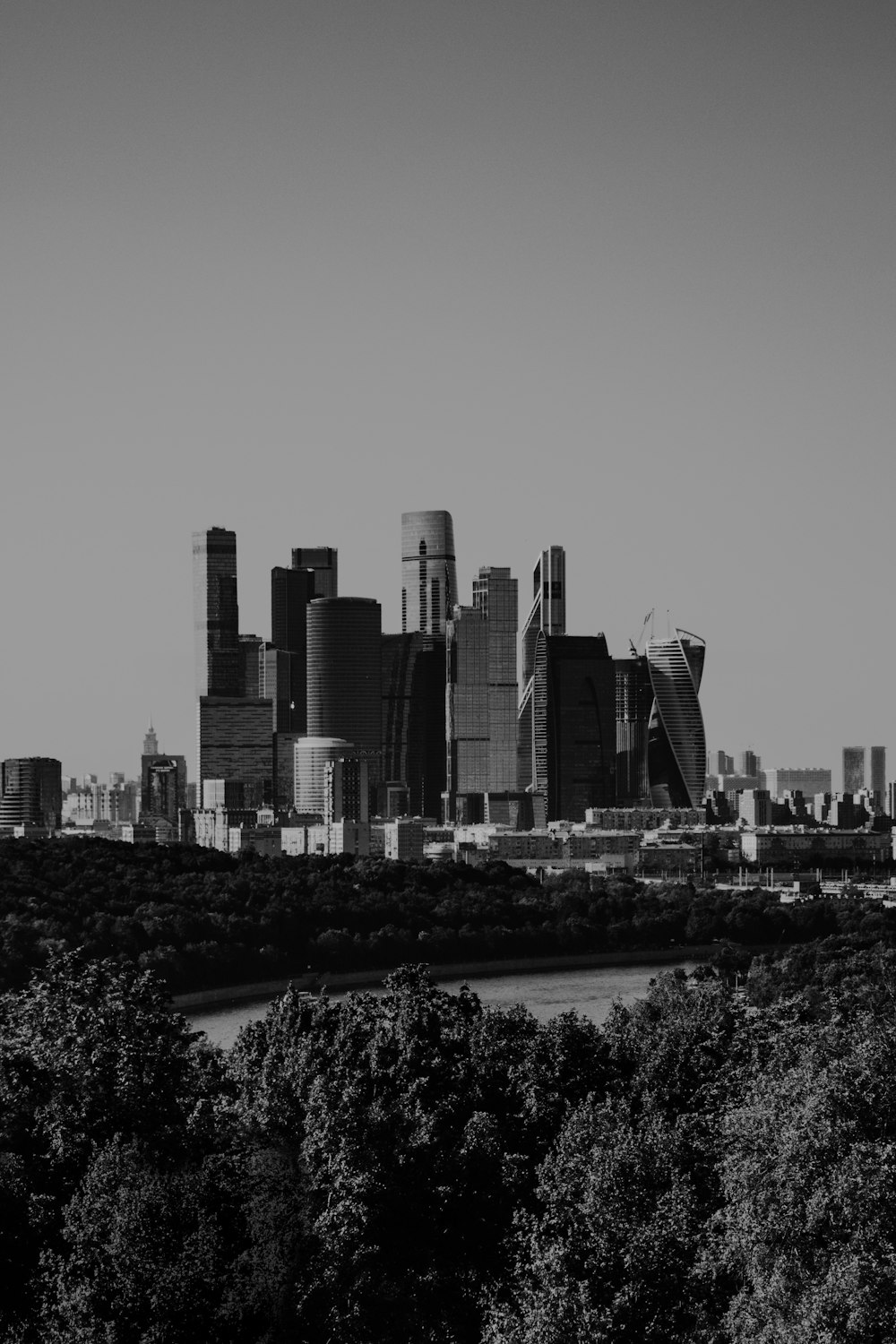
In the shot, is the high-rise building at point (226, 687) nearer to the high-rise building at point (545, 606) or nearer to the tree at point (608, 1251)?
the high-rise building at point (545, 606)

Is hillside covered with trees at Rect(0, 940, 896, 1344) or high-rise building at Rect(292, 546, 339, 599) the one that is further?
high-rise building at Rect(292, 546, 339, 599)

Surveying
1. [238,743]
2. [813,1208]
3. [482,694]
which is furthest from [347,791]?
[813,1208]

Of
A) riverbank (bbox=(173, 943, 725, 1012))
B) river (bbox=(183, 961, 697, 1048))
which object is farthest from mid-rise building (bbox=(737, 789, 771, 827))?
river (bbox=(183, 961, 697, 1048))

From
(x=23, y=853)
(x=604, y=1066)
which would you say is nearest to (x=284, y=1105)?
(x=604, y=1066)

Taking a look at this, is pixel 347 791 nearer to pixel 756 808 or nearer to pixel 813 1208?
pixel 756 808

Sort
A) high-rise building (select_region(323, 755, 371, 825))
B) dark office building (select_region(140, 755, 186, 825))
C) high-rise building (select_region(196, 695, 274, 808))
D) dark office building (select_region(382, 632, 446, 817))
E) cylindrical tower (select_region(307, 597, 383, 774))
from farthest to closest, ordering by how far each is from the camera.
A: high-rise building (select_region(196, 695, 274, 808)) < dark office building (select_region(140, 755, 186, 825)) < dark office building (select_region(382, 632, 446, 817)) < cylindrical tower (select_region(307, 597, 383, 774)) < high-rise building (select_region(323, 755, 371, 825))

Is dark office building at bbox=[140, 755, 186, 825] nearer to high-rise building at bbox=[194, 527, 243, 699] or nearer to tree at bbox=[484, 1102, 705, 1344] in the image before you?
high-rise building at bbox=[194, 527, 243, 699]
